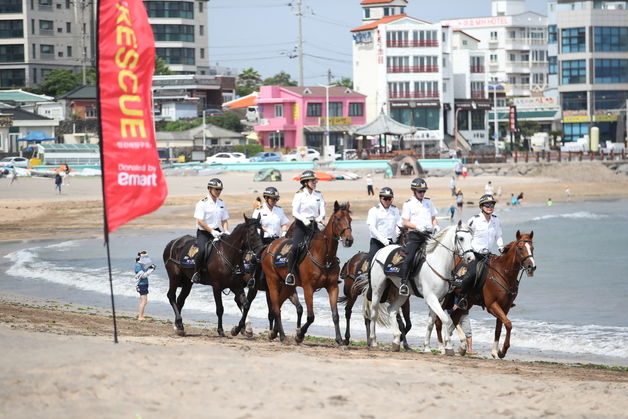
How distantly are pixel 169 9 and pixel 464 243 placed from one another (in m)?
133

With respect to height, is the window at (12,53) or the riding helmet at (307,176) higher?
the window at (12,53)

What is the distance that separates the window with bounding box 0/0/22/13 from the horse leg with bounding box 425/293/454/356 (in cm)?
12324

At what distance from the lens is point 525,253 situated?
59.1 ft

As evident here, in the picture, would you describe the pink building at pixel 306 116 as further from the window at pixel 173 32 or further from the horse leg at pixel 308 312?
the horse leg at pixel 308 312

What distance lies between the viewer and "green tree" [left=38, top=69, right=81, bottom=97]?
12725cm

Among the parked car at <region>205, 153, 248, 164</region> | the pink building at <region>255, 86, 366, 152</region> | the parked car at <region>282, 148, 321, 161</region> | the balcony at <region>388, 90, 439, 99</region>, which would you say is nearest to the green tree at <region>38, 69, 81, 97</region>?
the pink building at <region>255, 86, 366, 152</region>

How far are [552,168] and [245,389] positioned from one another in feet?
273

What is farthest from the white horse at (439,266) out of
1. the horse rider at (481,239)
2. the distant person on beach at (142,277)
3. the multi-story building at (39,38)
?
the multi-story building at (39,38)

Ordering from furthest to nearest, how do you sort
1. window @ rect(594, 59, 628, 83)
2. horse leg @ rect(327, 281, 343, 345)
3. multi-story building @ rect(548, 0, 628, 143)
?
window @ rect(594, 59, 628, 83)
multi-story building @ rect(548, 0, 628, 143)
horse leg @ rect(327, 281, 343, 345)

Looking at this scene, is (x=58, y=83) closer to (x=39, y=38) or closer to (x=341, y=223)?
(x=39, y=38)

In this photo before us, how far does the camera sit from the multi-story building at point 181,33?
14525cm

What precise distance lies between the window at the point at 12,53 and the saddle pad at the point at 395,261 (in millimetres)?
122332

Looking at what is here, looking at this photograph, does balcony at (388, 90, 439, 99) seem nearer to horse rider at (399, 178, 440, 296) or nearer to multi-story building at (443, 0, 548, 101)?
multi-story building at (443, 0, 548, 101)

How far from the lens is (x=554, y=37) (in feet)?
425
